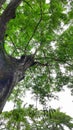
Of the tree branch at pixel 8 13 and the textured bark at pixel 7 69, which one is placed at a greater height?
the tree branch at pixel 8 13

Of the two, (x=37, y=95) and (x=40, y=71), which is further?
(x=40, y=71)

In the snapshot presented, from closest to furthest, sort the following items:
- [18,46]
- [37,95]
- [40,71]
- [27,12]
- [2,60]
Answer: [2,60], [27,12], [37,95], [18,46], [40,71]

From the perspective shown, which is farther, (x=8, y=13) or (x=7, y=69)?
(x=7, y=69)

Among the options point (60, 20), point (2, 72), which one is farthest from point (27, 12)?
point (2, 72)

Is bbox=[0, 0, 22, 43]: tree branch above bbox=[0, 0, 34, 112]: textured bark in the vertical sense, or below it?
above

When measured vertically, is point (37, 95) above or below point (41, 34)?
below

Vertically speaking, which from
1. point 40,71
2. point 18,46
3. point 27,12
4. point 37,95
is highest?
point 27,12

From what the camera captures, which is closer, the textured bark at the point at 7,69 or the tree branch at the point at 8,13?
the tree branch at the point at 8,13

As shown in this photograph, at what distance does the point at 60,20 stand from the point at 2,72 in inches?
113

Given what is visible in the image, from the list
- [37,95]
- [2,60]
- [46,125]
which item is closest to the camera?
[2,60]

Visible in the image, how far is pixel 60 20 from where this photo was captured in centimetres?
866

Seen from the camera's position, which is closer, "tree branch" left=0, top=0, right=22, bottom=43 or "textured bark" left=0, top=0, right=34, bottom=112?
"tree branch" left=0, top=0, right=22, bottom=43

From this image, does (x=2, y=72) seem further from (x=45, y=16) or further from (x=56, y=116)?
(x=56, y=116)

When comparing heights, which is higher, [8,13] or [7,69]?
[8,13]
